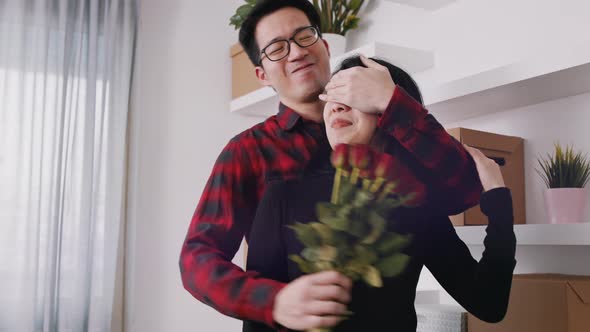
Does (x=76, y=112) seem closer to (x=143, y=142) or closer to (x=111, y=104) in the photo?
(x=111, y=104)

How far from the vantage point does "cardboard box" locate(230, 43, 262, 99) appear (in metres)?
2.09

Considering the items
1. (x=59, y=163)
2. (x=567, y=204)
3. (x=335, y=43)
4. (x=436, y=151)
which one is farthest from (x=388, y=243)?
(x=59, y=163)

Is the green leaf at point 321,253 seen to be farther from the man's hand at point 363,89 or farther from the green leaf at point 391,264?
the man's hand at point 363,89

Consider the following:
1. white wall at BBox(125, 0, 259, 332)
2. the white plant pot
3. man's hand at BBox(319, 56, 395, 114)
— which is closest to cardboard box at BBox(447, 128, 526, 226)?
man's hand at BBox(319, 56, 395, 114)

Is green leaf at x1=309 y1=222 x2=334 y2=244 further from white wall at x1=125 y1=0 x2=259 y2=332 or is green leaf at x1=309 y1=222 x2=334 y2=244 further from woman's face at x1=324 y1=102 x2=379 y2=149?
white wall at x1=125 y1=0 x2=259 y2=332

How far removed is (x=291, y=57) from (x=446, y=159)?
0.27 metres

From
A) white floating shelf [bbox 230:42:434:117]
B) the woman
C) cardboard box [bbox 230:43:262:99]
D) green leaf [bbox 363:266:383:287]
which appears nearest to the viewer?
green leaf [bbox 363:266:383:287]

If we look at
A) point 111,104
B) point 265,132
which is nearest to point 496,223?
point 265,132

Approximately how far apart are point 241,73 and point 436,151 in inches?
55.0

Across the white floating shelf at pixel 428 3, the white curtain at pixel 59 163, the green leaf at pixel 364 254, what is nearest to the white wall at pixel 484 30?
the white floating shelf at pixel 428 3

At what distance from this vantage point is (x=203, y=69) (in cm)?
226

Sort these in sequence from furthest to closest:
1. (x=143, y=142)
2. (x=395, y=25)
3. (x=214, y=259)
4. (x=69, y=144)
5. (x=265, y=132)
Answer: (x=143, y=142) < (x=69, y=144) < (x=395, y=25) < (x=265, y=132) < (x=214, y=259)

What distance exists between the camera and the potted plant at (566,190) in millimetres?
1099

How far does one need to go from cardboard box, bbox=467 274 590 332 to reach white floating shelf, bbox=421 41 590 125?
1.14ft
